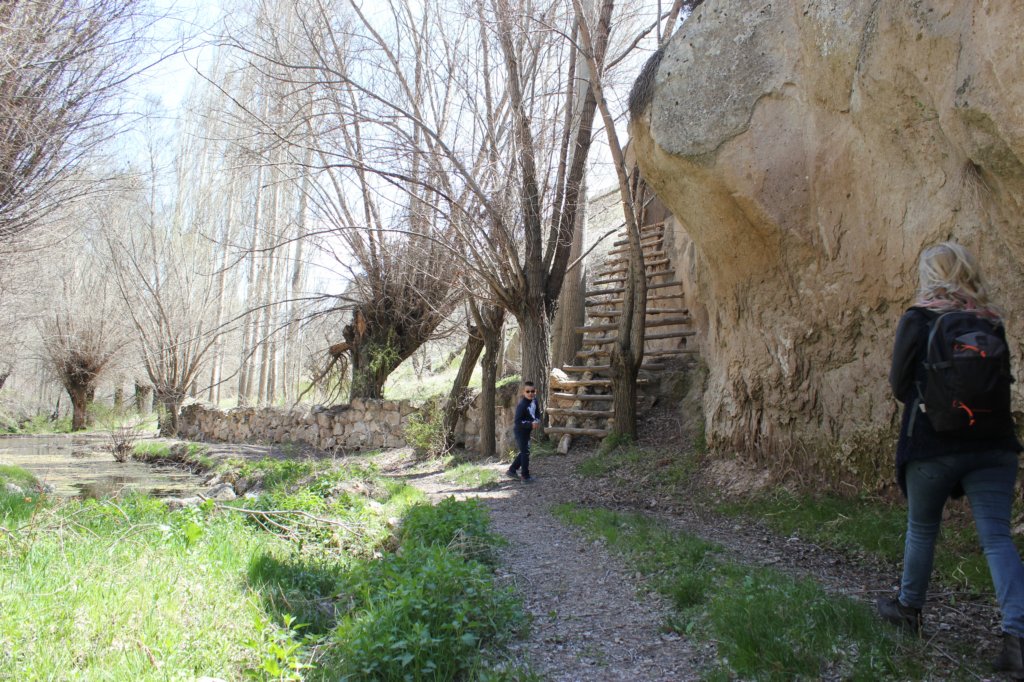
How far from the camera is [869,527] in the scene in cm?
504

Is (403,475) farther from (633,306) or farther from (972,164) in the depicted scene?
(972,164)

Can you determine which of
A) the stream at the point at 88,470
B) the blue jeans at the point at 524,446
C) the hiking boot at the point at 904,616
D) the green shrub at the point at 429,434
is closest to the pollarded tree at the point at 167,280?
the stream at the point at 88,470

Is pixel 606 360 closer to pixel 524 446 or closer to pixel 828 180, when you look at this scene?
pixel 524 446

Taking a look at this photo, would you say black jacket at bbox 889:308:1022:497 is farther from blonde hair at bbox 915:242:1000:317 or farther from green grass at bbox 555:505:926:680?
green grass at bbox 555:505:926:680

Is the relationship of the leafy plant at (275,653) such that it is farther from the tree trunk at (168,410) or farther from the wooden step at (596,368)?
the tree trunk at (168,410)

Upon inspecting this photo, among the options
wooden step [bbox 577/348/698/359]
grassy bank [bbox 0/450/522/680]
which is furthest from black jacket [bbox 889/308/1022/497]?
wooden step [bbox 577/348/698/359]

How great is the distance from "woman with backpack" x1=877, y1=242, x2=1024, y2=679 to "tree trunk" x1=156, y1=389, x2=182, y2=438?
24370 millimetres

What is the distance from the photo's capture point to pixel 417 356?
771 inches

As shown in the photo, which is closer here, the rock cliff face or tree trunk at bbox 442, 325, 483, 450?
the rock cliff face

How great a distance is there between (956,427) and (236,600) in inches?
154

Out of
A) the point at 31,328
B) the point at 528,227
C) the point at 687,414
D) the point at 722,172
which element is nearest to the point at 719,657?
the point at 722,172

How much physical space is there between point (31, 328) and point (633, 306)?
1085 inches

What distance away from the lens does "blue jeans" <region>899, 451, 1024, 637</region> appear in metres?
2.74

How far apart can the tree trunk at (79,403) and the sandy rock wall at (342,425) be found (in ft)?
31.5
